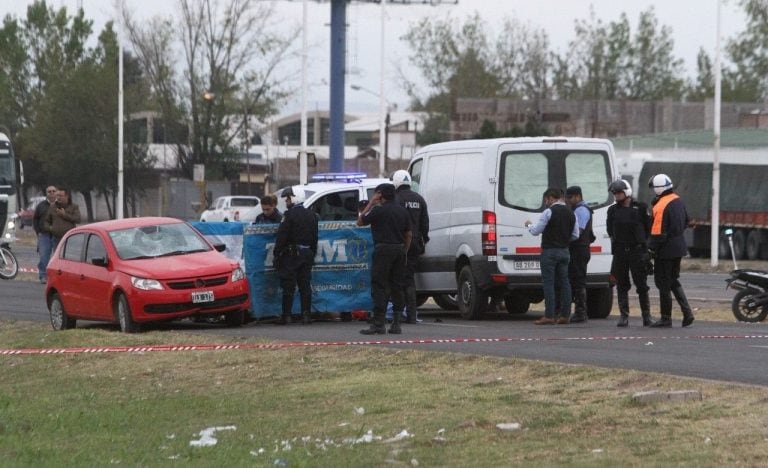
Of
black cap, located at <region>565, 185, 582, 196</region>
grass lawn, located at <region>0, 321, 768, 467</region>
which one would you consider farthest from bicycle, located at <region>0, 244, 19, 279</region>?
grass lawn, located at <region>0, 321, 768, 467</region>

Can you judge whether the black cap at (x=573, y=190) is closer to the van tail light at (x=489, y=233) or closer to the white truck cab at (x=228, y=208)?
the van tail light at (x=489, y=233)

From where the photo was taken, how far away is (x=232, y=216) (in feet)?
179

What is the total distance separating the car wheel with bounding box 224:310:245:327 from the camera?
797 inches

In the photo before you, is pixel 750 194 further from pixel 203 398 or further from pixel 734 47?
pixel 203 398

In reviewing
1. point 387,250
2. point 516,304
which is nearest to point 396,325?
point 387,250

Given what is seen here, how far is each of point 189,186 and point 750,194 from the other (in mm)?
26854

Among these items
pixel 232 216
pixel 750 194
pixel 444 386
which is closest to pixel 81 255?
pixel 444 386

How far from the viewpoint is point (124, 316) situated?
19.6 m

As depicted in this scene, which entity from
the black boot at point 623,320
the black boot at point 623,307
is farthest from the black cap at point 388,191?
the black boot at point 623,320

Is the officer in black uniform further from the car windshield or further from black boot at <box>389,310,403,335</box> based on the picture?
the car windshield

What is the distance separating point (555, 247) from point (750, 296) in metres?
3.50

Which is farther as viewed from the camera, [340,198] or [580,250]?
[340,198]

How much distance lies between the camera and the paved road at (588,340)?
13.8 m

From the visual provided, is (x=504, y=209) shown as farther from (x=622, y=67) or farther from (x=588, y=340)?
(x=622, y=67)
